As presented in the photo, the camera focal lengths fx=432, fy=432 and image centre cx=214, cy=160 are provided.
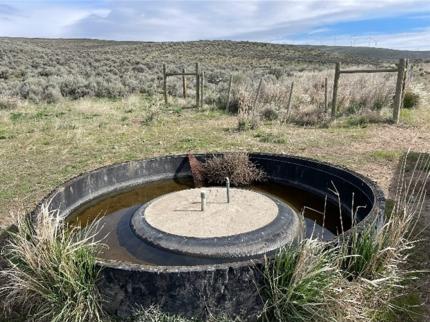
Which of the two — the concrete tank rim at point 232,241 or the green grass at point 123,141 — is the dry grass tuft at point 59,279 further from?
the green grass at point 123,141

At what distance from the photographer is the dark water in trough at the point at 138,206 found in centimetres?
388

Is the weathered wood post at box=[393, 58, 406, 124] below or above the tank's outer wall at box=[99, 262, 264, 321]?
above

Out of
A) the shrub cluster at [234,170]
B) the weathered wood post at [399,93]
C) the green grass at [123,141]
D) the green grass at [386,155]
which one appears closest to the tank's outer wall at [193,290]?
the shrub cluster at [234,170]

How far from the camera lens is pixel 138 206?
536 centimetres

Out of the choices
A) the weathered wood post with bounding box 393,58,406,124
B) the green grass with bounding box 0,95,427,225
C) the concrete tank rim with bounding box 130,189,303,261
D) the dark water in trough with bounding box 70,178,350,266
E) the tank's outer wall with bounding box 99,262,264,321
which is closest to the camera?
the tank's outer wall with bounding box 99,262,264,321

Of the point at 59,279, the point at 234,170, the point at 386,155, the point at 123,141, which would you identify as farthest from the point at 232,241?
the point at 123,141

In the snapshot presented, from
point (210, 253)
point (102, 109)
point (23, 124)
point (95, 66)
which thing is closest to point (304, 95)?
point (102, 109)

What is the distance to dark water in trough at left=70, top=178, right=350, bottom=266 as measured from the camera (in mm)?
3877

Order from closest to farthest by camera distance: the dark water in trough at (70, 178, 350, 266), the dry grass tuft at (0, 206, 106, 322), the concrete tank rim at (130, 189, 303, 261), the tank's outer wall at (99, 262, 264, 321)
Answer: the tank's outer wall at (99, 262, 264, 321) → the dry grass tuft at (0, 206, 106, 322) → the concrete tank rim at (130, 189, 303, 261) → the dark water in trough at (70, 178, 350, 266)

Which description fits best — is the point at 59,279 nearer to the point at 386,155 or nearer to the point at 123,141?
the point at 386,155

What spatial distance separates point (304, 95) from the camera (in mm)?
14648

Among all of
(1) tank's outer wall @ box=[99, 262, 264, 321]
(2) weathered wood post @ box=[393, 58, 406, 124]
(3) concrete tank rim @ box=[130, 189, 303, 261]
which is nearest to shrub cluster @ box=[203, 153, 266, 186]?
(3) concrete tank rim @ box=[130, 189, 303, 261]

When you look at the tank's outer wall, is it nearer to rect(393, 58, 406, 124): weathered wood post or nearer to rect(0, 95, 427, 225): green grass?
rect(0, 95, 427, 225): green grass

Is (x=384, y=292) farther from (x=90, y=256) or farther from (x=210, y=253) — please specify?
(x=90, y=256)
